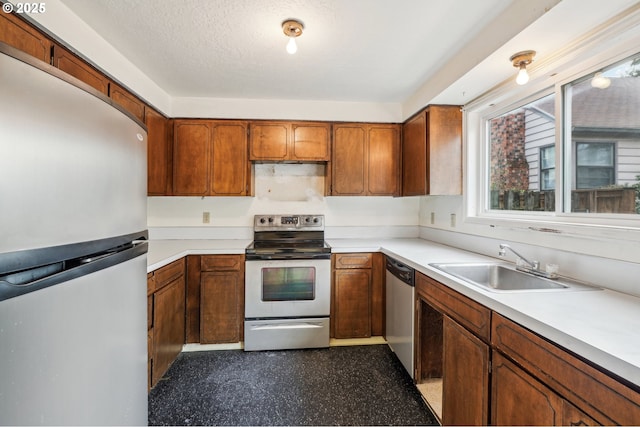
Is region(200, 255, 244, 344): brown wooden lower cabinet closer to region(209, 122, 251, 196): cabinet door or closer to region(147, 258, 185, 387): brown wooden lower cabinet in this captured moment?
region(147, 258, 185, 387): brown wooden lower cabinet

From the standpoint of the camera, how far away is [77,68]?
5.07 feet

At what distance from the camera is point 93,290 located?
2.43 ft

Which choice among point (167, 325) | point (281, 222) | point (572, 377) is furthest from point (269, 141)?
point (572, 377)

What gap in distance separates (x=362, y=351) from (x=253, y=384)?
956mm

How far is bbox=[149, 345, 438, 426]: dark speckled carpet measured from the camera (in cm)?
166

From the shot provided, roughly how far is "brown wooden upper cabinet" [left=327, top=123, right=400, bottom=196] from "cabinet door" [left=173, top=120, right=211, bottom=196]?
4.04 ft

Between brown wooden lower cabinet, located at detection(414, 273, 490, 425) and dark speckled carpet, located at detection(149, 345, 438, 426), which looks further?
dark speckled carpet, located at detection(149, 345, 438, 426)

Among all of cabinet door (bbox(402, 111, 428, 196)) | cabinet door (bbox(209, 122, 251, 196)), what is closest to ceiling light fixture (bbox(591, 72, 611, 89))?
cabinet door (bbox(402, 111, 428, 196))

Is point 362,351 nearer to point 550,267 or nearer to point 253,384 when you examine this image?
point 253,384

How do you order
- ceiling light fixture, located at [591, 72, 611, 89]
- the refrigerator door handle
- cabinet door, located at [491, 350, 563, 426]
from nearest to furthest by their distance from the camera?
the refrigerator door handle
cabinet door, located at [491, 350, 563, 426]
ceiling light fixture, located at [591, 72, 611, 89]

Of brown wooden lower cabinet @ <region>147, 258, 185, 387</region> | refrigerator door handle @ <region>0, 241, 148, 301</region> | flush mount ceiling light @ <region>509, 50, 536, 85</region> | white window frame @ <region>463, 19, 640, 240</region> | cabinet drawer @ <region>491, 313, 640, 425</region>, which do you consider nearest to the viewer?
refrigerator door handle @ <region>0, 241, 148, 301</region>

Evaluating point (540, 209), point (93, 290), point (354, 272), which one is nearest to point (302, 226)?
point (354, 272)

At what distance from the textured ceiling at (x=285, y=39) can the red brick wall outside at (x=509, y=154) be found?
2.18 feet

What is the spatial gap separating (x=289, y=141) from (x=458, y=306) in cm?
206
